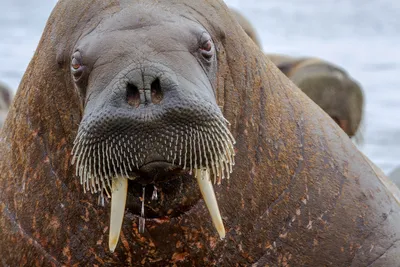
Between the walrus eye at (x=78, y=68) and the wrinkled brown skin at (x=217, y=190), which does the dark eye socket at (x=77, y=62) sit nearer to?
the walrus eye at (x=78, y=68)

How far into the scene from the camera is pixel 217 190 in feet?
19.1

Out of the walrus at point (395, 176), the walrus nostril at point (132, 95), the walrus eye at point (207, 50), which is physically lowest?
the walrus at point (395, 176)

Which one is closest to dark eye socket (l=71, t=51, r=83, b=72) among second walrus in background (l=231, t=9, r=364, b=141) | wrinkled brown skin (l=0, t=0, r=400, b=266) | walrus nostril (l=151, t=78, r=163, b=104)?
Answer: wrinkled brown skin (l=0, t=0, r=400, b=266)

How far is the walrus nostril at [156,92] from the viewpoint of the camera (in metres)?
4.91

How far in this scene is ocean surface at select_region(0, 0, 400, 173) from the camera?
56.7 ft

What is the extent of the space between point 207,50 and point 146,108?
2.54ft

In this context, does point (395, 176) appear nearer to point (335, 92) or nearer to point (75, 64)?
point (335, 92)

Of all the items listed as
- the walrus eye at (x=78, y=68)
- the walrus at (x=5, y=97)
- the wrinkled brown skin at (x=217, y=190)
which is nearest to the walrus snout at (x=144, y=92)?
the walrus eye at (x=78, y=68)

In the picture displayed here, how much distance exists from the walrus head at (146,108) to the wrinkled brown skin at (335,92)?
27.3 ft

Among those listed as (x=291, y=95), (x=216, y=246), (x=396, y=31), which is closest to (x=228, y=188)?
(x=216, y=246)

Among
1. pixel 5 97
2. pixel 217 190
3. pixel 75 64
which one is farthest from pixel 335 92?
pixel 75 64

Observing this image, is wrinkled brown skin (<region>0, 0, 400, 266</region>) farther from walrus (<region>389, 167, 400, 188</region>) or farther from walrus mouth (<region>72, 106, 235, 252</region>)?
walrus (<region>389, 167, 400, 188</region>)

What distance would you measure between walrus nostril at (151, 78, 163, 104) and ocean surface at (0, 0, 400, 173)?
981cm

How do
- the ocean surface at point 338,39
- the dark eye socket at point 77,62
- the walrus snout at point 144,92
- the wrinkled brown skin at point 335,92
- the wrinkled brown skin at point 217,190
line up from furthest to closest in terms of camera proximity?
1. the ocean surface at point 338,39
2. the wrinkled brown skin at point 335,92
3. the wrinkled brown skin at point 217,190
4. the dark eye socket at point 77,62
5. the walrus snout at point 144,92
